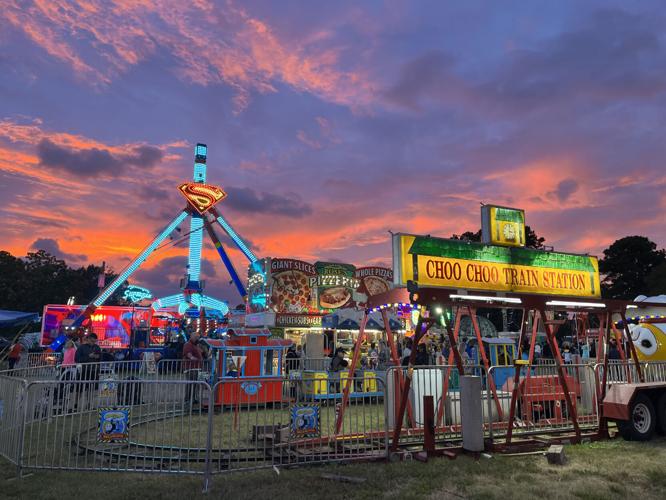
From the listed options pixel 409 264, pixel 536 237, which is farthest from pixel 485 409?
pixel 536 237

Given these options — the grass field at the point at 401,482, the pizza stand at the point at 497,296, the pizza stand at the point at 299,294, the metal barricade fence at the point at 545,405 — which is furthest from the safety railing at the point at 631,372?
the pizza stand at the point at 299,294

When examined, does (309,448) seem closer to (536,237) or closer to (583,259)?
(583,259)

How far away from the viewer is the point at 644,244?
68938 mm

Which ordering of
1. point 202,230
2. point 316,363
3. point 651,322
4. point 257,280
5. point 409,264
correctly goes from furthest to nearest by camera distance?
1. point 202,230
2. point 257,280
3. point 316,363
4. point 651,322
5. point 409,264

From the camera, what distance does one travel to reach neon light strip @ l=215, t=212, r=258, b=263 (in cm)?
6160

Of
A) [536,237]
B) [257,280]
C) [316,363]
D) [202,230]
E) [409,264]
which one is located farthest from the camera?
[536,237]

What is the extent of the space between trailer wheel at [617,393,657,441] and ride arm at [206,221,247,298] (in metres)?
54.8

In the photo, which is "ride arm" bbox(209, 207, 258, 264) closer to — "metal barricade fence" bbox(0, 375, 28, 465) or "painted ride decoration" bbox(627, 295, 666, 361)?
"painted ride decoration" bbox(627, 295, 666, 361)

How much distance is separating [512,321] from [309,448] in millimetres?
60150

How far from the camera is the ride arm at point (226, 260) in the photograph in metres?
62.7

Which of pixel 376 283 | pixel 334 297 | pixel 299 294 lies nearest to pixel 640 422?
pixel 299 294

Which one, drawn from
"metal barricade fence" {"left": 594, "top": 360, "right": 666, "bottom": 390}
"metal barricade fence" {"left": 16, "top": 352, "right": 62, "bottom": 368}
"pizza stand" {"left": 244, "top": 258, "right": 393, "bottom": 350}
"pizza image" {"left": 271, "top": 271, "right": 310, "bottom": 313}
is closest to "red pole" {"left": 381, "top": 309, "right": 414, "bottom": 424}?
"metal barricade fence" {"left": 594, "top": 360, "right": 666, "bottom": 390}

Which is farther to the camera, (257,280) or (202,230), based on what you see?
(202,230)

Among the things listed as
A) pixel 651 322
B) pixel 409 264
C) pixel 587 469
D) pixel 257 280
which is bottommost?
pixel 587 469
